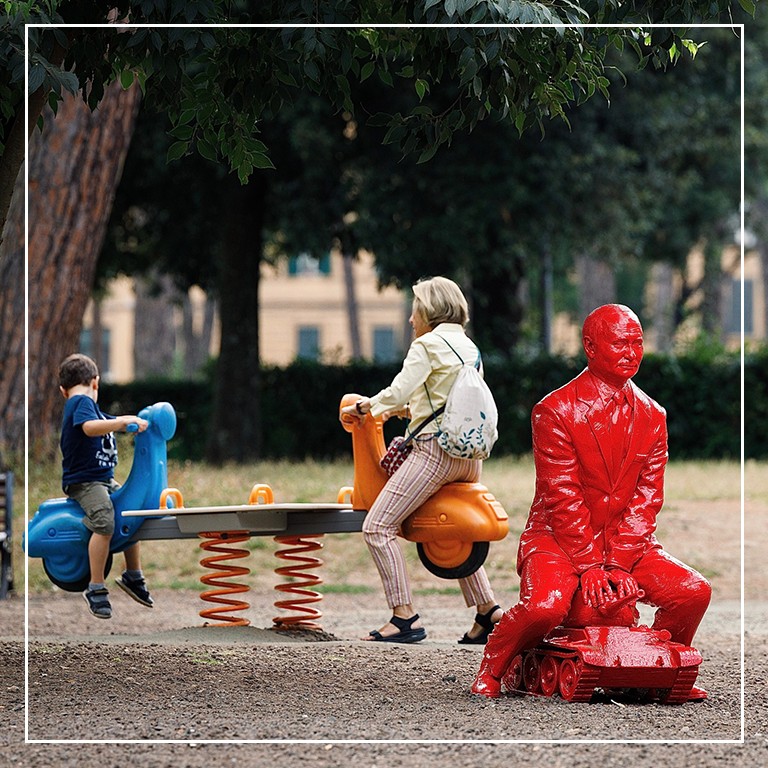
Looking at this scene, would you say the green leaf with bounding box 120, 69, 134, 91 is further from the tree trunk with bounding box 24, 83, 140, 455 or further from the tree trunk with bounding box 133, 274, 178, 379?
the tree trunk with bounding box 133, 274, 178, 379

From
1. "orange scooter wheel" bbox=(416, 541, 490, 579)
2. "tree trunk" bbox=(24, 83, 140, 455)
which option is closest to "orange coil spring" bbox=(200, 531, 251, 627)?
"orange scooter wheel" bbox=(416, 541, 490, 579)

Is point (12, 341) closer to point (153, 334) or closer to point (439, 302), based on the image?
point (439, 302)

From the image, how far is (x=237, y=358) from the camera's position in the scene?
1914cm

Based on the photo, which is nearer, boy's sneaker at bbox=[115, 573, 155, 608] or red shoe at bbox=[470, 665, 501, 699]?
red shoe at bbox=[470, 665, 501, 699]

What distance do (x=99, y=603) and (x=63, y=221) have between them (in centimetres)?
766

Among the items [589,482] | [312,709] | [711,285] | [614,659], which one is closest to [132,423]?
[312,709]

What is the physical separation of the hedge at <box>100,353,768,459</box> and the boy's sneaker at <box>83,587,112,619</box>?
421 inches

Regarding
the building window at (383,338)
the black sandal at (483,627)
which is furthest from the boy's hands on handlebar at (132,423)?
the building window at (383,338)

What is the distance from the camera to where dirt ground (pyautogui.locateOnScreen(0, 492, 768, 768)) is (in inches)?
199

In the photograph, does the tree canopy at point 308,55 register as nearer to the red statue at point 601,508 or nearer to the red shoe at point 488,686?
the red statue at point 601,508

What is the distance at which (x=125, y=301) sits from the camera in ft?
205

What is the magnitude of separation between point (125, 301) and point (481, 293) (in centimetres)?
→ 4074

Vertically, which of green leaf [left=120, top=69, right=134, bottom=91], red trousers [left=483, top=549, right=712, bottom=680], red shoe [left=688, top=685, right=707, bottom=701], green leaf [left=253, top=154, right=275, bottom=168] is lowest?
red shoe [left=688, top=685, right=707, bottom=701]

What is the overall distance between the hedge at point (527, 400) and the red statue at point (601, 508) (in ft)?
42.3
